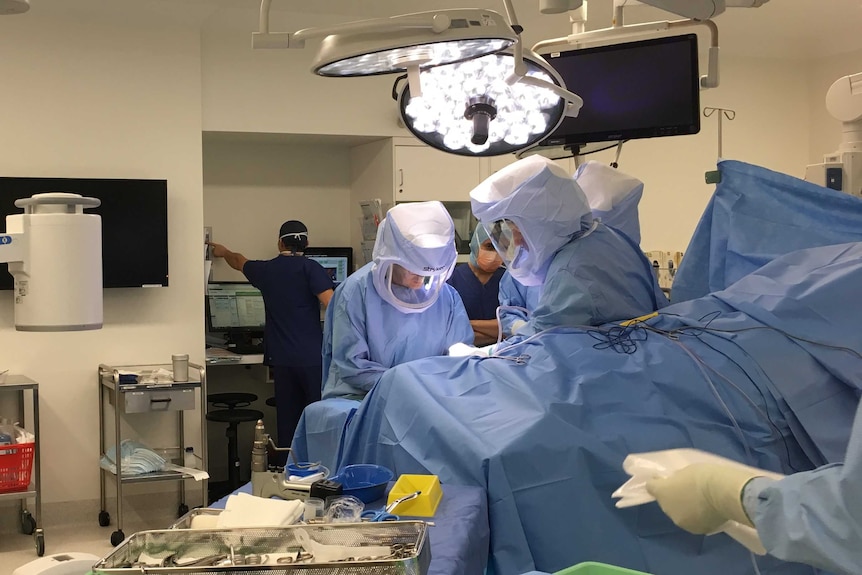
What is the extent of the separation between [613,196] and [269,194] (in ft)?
10.3

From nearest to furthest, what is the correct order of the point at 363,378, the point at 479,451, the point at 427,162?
1. the point at 479,451
2. the point at 363,378
3. the point at 427,162

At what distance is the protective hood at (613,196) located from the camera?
10.7 feet

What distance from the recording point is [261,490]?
1930mm

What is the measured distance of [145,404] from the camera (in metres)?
4.50

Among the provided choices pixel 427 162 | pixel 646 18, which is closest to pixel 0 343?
pixel 427 162

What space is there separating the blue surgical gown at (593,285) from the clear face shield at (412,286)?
0.76m

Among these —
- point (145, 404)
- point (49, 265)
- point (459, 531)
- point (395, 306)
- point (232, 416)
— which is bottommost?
point (232, 416)

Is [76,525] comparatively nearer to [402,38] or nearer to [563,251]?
[563,251]

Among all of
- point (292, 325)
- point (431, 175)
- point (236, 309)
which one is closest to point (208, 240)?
point (236, 309)

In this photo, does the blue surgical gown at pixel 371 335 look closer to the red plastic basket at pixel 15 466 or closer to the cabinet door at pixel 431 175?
the red plastic basket at pixel 15 466

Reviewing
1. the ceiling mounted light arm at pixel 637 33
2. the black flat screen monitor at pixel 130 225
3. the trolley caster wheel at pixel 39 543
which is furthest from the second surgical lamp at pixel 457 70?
the trolley caster wheel at pixel 39 543

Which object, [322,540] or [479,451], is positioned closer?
[322,540]

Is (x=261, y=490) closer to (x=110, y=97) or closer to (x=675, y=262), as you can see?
(x=110, y=97)

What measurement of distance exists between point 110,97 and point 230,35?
0.79 metres
